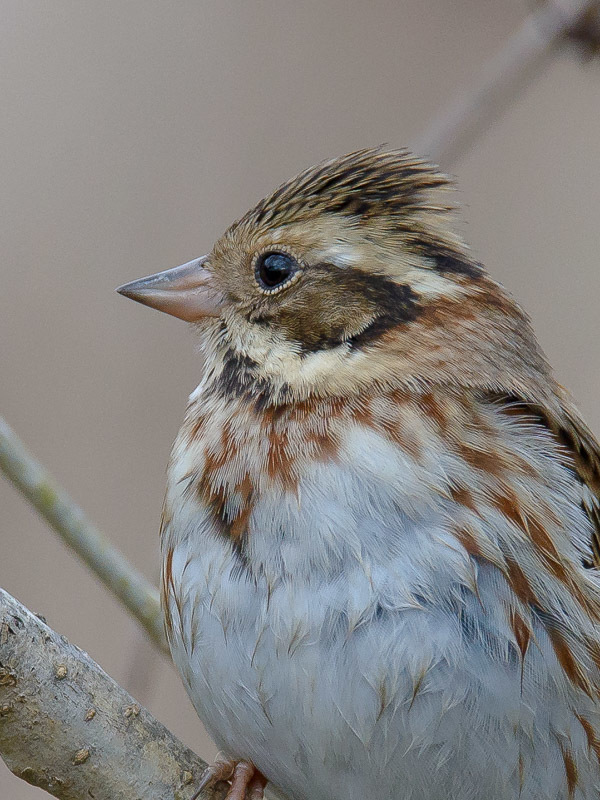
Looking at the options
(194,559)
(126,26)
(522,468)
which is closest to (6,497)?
(126,26)

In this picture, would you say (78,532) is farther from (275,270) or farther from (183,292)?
(275,270)

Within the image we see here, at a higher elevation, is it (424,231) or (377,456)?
(424,231)

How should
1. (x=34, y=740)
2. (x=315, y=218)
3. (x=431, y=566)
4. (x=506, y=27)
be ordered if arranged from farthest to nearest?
1. (x=506, y=27)
2. (x=315, y=218)
3. (x=431, y=566)
4. (x=34, y=740)

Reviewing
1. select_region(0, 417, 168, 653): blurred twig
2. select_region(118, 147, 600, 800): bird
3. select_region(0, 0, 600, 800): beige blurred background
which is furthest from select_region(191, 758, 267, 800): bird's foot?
select_region(0, 0, 600, 800): beige blurred background

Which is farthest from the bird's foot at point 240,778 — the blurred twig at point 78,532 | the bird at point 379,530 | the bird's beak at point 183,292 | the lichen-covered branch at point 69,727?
the bird's beak at point 183,292

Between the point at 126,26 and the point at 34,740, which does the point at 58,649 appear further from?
the point at 126,26

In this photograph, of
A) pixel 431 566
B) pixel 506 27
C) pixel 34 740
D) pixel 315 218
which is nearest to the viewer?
pixel 34 740

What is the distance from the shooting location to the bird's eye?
2867 mm

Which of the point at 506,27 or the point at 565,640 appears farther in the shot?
the point at 506,27

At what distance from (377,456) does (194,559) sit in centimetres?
46

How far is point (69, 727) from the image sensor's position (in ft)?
7.47

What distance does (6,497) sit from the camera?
17.2 ft

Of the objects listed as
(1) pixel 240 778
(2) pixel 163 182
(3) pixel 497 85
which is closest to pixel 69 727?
(1) pixel 240 778

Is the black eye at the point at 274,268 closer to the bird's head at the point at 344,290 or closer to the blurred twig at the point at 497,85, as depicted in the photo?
the bird's head at the point at 344,290
